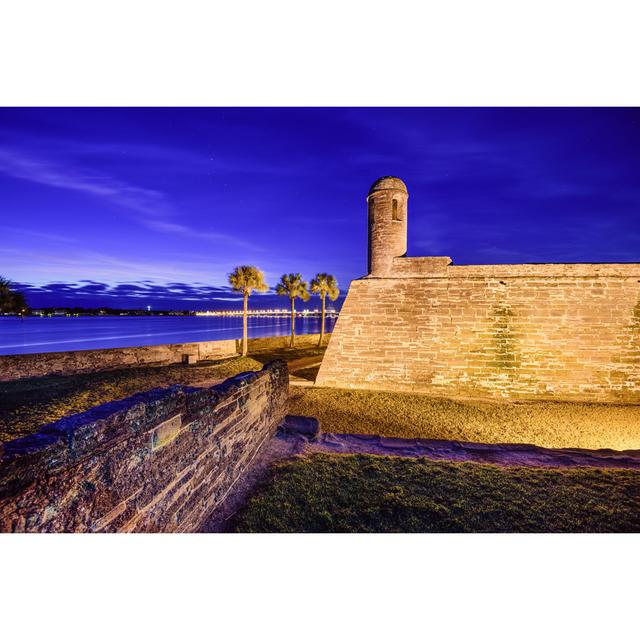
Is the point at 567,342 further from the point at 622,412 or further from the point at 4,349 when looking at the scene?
the point at 4,349

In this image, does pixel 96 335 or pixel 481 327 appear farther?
pixel 96 335

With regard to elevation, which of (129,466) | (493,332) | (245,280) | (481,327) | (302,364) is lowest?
(302,364)

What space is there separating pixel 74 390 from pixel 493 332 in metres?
13.3

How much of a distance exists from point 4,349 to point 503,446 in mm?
48112

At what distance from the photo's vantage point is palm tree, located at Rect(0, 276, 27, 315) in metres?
11.8

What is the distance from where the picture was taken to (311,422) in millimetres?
6605

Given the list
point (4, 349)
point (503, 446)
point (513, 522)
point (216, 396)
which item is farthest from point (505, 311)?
point (4, 349)

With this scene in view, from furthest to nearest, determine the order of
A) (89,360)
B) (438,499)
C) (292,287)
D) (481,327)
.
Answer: (292,287)
(89,360)
(481,327)
(438,499)

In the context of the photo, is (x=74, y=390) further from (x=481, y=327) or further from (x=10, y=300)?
(x=481, y=327)

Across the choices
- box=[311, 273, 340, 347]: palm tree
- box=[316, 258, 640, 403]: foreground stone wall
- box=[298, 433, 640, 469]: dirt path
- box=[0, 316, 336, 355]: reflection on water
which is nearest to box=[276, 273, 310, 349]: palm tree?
box=[311, 273, 340, 347]: palm tree

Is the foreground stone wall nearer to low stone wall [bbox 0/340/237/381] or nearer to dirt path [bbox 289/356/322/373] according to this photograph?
dirt path [bbox 289/356/322/373]

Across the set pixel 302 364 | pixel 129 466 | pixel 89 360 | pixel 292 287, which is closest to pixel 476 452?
pixel 129 466

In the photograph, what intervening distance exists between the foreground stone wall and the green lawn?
585 cm

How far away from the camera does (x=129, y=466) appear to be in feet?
7.57
